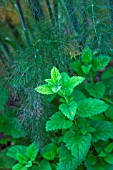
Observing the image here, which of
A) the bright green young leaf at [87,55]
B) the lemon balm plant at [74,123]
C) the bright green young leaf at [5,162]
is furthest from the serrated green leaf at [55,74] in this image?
the bright green young leaf at [5,162]

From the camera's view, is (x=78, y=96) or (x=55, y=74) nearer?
(x=55, y=74)

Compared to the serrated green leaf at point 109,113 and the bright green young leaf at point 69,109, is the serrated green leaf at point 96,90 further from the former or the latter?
the bright green young leaf at point 69,109

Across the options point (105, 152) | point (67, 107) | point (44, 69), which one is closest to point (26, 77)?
point (44, 69)

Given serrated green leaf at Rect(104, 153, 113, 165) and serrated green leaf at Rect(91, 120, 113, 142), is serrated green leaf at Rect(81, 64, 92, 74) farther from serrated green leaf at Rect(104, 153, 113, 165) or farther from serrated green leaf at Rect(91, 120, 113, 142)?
serrated green leaf at Rect(104, 153, 113, 165)

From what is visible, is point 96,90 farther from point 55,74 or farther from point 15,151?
point 15,151

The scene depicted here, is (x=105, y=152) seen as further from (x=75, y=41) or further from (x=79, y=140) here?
(x=75, y=41)

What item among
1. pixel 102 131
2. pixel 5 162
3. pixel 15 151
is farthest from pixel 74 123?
pixel 5 162
